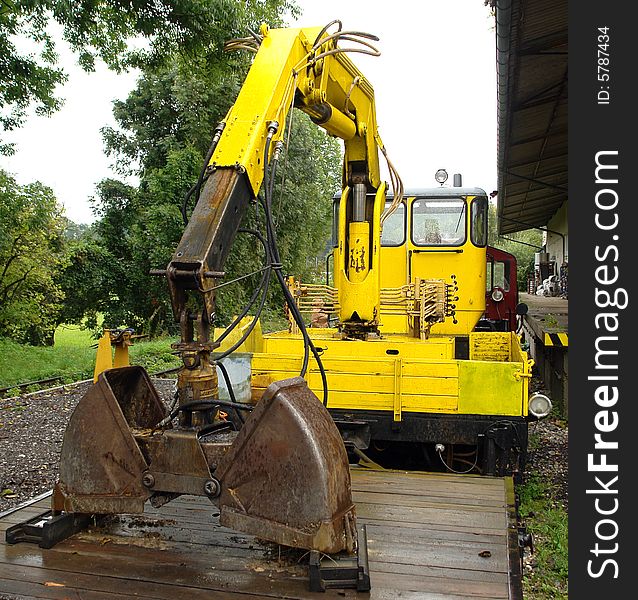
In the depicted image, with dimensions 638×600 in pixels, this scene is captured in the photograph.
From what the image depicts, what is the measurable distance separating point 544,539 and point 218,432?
323cm

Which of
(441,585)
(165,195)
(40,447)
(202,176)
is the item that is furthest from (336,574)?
(165,195)

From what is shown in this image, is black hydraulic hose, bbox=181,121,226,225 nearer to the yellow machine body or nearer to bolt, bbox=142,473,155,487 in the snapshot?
bolt, bbox=142,473,155,487

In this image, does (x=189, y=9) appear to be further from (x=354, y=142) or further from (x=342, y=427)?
(x=342, y=427)

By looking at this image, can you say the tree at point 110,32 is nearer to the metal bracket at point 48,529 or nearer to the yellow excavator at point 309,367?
the yellow excavator at point 309,367

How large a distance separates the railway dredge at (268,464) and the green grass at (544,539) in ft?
1.76

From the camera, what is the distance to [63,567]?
133 inches

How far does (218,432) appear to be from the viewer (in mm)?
3535

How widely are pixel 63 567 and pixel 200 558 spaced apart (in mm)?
641

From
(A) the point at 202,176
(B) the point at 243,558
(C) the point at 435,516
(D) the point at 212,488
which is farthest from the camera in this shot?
(C) the point at 435,516

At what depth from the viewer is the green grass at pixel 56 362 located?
13.4 meters

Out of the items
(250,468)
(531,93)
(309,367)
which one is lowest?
(250,468)

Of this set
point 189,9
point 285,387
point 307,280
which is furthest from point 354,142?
point 307,280

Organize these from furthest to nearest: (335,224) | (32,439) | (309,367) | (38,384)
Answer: (38,384), (335,224), (32,439), (309,367)

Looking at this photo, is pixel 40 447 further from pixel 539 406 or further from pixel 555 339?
pixel 555 339
